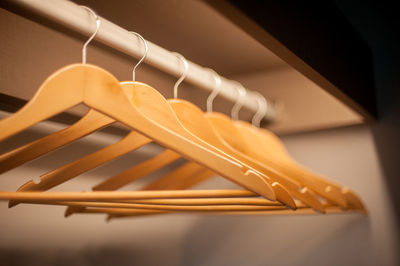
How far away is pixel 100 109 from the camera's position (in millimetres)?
539

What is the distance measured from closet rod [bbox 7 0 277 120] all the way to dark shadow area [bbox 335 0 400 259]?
0.65 metres

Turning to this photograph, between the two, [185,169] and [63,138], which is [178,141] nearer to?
[63,138]

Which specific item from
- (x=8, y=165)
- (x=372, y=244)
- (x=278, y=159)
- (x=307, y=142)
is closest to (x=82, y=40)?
(x=8, y=165)

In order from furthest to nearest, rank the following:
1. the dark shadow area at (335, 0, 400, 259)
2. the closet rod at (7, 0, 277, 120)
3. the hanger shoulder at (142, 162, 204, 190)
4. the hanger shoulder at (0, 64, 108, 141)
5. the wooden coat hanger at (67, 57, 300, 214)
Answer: the dark shadow area at (335, 0, 400, 259) < the hanger shoulder at (142, 162, 204, 190) < the wooden coat hanger at (67, 57, 300, 214) < the closet rod at (7, 0, 277, 120) < the hanger shoulder at (0, 64, 108, 141)

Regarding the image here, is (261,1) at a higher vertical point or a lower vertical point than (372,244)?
higher

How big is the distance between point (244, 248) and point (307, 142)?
0.46m

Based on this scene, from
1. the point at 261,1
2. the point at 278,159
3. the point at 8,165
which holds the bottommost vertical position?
the point at 8,165

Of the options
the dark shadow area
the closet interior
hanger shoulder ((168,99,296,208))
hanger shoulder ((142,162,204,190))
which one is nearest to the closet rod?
the closet interior

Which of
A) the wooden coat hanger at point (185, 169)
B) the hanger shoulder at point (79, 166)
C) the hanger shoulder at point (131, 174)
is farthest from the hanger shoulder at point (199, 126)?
the hanger shoulder at point (131, 174)

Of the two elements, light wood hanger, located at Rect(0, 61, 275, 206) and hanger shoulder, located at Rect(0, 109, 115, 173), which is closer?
light wood hanger, located at Rect(0, 61, 275, 206)

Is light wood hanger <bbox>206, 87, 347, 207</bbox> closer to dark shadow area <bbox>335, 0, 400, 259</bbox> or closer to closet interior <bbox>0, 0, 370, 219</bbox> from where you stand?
closet interior <bbox>0, 0, 370, 219</bbox>

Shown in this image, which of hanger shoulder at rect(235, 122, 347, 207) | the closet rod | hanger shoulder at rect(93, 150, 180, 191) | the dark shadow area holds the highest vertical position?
the dark shadow area

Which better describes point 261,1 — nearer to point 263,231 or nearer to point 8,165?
point 8,165

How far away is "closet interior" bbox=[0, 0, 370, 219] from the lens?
58cm
